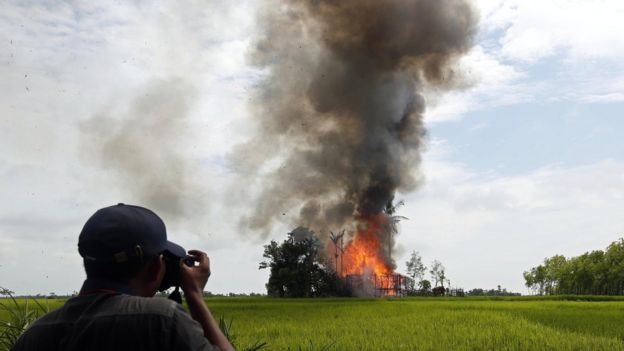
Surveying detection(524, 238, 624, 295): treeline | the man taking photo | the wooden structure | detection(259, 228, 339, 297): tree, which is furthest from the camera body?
detection(524, 238, 624, 295): treeline

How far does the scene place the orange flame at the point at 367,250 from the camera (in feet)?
241

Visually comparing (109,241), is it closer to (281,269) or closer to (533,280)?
(281,269)

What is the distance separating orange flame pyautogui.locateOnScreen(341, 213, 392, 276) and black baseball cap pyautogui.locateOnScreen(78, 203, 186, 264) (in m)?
71.5

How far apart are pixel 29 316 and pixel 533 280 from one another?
477 feet

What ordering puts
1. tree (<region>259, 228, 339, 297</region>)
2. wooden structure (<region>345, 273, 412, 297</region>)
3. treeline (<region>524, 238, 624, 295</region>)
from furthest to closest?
treeline (<region>524, 238, 624, 295</region>)
wooden structure (<region>345, 273, 412, 297</region>)
tree (<region>259, 228, 339, 297</region>)

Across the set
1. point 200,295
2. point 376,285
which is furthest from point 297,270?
point 200,295

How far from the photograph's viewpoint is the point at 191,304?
2250 millimetres

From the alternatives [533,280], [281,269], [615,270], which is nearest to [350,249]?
[281,269]

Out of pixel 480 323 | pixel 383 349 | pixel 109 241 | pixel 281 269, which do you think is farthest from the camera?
pixel 281 269

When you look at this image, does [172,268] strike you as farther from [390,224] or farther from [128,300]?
[390,224]

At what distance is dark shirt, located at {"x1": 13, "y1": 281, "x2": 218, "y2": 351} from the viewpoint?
202 centimetres

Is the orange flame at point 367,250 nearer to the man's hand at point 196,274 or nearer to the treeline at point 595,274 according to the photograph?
the treeline at point 595,274

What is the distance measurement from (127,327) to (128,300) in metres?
0.09

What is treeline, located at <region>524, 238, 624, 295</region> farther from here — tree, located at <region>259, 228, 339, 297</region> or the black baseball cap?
the black baseball cap
